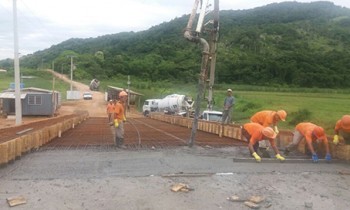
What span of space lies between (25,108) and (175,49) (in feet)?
154

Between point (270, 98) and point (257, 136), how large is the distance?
3468cm

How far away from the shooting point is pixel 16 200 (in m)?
5.74

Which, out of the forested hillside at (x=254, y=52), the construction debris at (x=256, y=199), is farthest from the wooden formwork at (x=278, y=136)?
the forested hillside at (x=254, y=52)

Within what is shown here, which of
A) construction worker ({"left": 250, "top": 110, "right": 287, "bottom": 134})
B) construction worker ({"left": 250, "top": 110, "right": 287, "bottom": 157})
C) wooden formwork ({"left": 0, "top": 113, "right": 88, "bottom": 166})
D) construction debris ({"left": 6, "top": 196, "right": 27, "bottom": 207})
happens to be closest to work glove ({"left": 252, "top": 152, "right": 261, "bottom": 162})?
construction worker ({"left": 250, "top": 110, "right": 287, "bottom": 157})

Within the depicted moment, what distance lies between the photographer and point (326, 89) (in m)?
55.6

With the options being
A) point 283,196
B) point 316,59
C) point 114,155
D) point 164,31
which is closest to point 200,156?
point 114,155

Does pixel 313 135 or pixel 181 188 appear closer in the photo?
pixel 181 188

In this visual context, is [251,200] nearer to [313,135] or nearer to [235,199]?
[235,199]

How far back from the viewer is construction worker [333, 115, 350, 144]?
8.87 meters

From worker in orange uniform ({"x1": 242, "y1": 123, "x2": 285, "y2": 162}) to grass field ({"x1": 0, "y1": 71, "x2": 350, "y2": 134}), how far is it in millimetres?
9391

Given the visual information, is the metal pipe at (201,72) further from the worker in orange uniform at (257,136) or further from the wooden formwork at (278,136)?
the wooden formwork at (278,136)

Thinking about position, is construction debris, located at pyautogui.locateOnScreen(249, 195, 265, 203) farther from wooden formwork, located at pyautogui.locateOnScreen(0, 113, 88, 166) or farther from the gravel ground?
wooden formwork, located at pyautogui.locateOnScreen(0, 113, 88, 166)

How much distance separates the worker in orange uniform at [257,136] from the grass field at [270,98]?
9391 mm

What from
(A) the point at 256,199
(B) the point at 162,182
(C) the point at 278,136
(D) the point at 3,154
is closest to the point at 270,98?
(C) the point at 278,136
